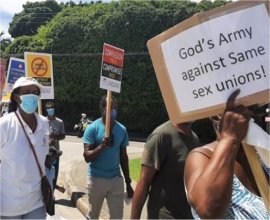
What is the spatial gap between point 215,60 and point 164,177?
1654 millimetres

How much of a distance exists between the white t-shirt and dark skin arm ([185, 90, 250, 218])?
2.45 m

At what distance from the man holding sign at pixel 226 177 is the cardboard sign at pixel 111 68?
462 centimetres

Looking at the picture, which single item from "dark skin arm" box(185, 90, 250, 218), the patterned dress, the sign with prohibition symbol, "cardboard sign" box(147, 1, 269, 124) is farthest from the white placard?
the sign with prohibition symbol

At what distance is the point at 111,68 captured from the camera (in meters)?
7.02

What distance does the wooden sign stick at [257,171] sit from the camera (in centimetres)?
218

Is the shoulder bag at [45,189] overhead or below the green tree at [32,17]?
below

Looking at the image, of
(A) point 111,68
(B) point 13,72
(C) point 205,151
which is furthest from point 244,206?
(B) point 13,72

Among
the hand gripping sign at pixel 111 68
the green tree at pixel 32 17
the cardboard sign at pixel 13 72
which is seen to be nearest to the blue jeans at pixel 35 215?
the hand gripping sign at pixel 111 68

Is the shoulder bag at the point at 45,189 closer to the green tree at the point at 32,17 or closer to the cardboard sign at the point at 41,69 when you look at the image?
the cardboard sign at the point at 41,69

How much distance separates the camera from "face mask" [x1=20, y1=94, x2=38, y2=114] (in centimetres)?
476

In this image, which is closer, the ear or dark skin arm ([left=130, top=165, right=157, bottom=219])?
dark skin arm ([left=130, top=165, right=157, bottom=219])

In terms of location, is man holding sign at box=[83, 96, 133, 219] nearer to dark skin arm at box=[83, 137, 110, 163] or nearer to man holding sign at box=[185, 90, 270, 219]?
dark skin arm at box=[83, 137, 110, 163]

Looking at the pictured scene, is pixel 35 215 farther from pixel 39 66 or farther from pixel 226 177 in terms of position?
pixel 39 66

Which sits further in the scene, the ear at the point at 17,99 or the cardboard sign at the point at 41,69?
the cardboard sign at the point at 41,69
